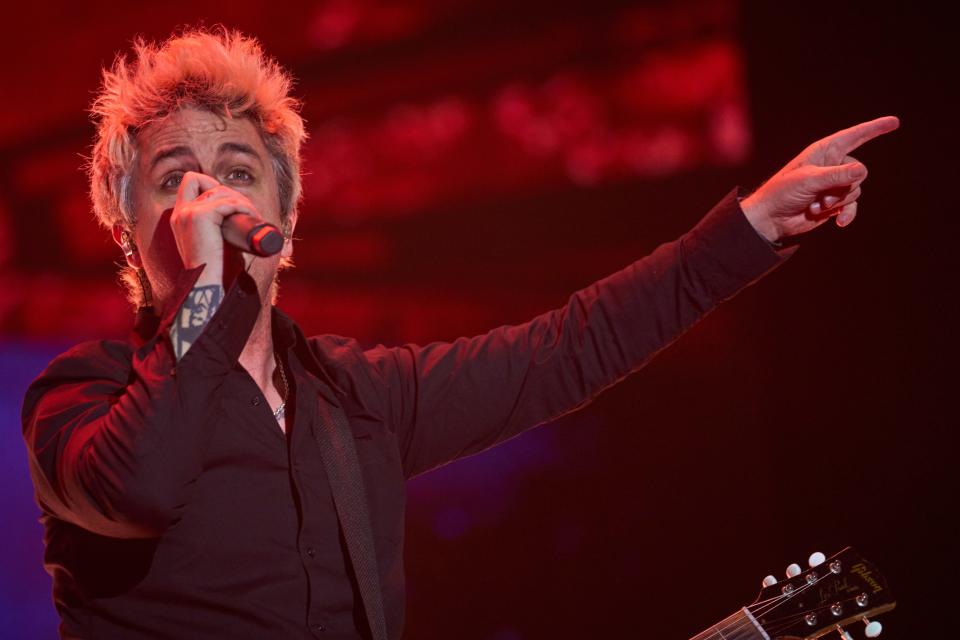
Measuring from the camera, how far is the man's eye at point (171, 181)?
1.50 m

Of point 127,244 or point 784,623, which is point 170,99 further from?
point 784,623

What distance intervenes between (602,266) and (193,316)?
1673 mm

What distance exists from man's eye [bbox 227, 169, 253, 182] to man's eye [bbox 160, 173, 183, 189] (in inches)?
3.2

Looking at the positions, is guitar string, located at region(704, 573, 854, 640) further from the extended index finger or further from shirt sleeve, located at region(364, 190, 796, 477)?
the extended index finger

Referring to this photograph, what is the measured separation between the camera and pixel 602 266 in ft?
8.85

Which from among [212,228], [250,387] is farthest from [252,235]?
[250,387]

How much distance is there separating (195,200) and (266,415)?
1.16 feet

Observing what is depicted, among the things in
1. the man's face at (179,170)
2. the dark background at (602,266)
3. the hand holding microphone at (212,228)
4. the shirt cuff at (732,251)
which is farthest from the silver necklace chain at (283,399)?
the dark background at (602,266)

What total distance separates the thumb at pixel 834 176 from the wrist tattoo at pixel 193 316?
86cm

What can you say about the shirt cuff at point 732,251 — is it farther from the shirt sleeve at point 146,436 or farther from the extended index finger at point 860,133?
the shirt sleeve at point 146,436

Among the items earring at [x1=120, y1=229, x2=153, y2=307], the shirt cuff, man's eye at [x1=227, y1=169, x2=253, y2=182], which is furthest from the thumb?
earring at [x1=120, y1=229, x2=153, y2=307]

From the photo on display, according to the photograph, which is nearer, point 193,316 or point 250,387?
point 193,316

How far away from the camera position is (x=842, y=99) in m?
2.47

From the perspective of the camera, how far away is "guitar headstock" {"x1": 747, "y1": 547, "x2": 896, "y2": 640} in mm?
1624
